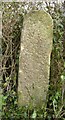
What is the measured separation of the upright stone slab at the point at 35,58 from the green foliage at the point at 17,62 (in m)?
0.11

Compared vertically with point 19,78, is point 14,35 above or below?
above

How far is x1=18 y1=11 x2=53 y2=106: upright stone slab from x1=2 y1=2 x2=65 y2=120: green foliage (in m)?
0.11

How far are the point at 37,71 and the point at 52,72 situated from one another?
0.73 feet

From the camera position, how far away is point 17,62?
377 centimetres

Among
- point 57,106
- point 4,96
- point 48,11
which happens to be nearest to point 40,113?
point 57,106

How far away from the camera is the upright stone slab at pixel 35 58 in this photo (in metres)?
3.59

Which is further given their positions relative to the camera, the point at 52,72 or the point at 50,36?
the point at 52,72

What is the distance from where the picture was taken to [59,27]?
386cm

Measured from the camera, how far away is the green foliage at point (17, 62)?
12.0ft

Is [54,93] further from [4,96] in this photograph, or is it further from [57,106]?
[4,96]

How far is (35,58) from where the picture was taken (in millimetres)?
3682

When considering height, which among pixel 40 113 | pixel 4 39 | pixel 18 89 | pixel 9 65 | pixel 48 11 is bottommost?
pixel 40 113

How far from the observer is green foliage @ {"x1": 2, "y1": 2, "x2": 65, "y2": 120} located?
365cm

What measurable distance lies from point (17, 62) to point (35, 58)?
0.22m
